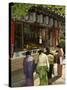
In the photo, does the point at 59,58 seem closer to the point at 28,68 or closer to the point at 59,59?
the point at 59,59

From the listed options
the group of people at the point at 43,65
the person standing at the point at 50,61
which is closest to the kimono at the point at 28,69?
the group of people at the point at 43,65

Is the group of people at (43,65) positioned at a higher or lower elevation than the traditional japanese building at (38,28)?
lower

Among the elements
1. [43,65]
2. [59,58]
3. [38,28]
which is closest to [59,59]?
[59,58]

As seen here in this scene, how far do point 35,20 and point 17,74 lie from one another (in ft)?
1.17

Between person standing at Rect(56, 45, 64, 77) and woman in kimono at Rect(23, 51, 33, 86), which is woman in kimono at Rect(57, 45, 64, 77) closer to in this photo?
person standing at Rect(56, 45, 64, 77)

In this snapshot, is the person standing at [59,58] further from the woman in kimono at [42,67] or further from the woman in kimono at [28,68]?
the woman in kimono at [28,68]

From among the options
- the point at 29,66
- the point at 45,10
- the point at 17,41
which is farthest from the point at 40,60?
the point at 45,10

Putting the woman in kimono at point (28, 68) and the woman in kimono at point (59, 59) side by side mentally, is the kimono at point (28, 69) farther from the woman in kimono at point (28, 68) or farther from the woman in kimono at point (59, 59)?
the woman in kimono at point (59, 59)

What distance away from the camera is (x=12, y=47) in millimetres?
1189

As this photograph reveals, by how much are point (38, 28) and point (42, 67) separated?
0.82 feet

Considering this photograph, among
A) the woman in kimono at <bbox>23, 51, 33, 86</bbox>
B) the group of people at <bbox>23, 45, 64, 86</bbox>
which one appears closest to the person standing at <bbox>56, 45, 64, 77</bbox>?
the group of people at <bbox>23, 45, 64, 86</bbox>

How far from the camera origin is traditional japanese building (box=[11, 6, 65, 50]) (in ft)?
3.92

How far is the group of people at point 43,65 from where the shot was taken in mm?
1208

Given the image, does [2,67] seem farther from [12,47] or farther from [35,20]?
[35,20]
